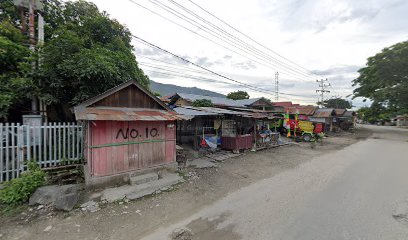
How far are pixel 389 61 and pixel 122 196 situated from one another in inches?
1504

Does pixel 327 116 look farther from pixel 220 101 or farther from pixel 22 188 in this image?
pixel 22 188

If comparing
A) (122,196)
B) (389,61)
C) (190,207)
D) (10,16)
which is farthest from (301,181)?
(389,61)

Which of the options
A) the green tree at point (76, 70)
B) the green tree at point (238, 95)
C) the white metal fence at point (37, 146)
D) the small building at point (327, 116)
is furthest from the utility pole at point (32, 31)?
the green tree at point (238, 95)

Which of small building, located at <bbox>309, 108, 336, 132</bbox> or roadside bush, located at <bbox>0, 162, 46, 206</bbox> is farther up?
small building, located at <bbox>309, 108, 336, 132</bbox>

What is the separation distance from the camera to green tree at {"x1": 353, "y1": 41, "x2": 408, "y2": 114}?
26.1m

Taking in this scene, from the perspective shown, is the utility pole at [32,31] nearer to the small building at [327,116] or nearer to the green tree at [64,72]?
the green tree at [64,72]

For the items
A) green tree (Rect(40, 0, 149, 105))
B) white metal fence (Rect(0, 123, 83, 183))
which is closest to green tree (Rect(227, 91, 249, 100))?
green tree (Rect(40, 0, 149, 105))

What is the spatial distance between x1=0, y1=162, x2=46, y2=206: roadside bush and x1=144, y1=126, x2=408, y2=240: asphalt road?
13.4 feet

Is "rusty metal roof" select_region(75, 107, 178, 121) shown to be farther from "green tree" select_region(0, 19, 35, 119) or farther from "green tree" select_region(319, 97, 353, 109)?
"green tree" select_region(319, 97, 353, 109)

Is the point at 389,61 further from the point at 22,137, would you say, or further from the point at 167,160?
the point at 22,137

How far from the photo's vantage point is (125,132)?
6.62 meters

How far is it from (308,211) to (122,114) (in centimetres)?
643

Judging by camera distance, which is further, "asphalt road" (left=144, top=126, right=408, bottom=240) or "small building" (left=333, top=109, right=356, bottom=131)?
"small building" (left=333, top=109, right=356, bottom=131)

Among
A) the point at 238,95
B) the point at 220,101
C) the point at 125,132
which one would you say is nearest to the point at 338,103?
the point at 238,95
